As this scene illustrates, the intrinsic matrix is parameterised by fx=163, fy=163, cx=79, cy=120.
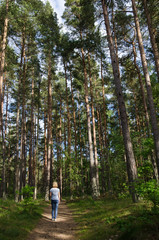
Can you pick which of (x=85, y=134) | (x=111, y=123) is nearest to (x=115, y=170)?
(x=85, y=134)

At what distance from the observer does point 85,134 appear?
25391 mm

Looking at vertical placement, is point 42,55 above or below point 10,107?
above

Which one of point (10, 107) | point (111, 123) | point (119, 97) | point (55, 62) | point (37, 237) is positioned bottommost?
point (37, 237)

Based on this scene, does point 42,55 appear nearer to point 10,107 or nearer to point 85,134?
point 10,107

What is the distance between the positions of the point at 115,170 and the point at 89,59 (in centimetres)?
1141

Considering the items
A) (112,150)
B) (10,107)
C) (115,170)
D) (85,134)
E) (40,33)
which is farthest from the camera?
(85,134)

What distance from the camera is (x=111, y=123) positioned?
1051 inches

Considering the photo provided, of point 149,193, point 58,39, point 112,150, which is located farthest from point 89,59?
point 149,193

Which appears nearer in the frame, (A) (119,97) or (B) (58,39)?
(A) (119,97)

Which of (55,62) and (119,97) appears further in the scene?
(55,62)

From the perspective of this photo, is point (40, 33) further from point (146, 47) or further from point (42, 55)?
point (146, 47)

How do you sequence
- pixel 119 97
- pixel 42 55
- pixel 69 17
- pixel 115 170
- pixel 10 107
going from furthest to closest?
pixel 10 107 → pixel 42 55 → pixel 69 17 → pixel 115 170 → pixel 119 97

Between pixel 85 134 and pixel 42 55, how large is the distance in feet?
41.9

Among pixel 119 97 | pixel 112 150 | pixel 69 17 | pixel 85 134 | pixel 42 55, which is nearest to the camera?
pixel 119 97
